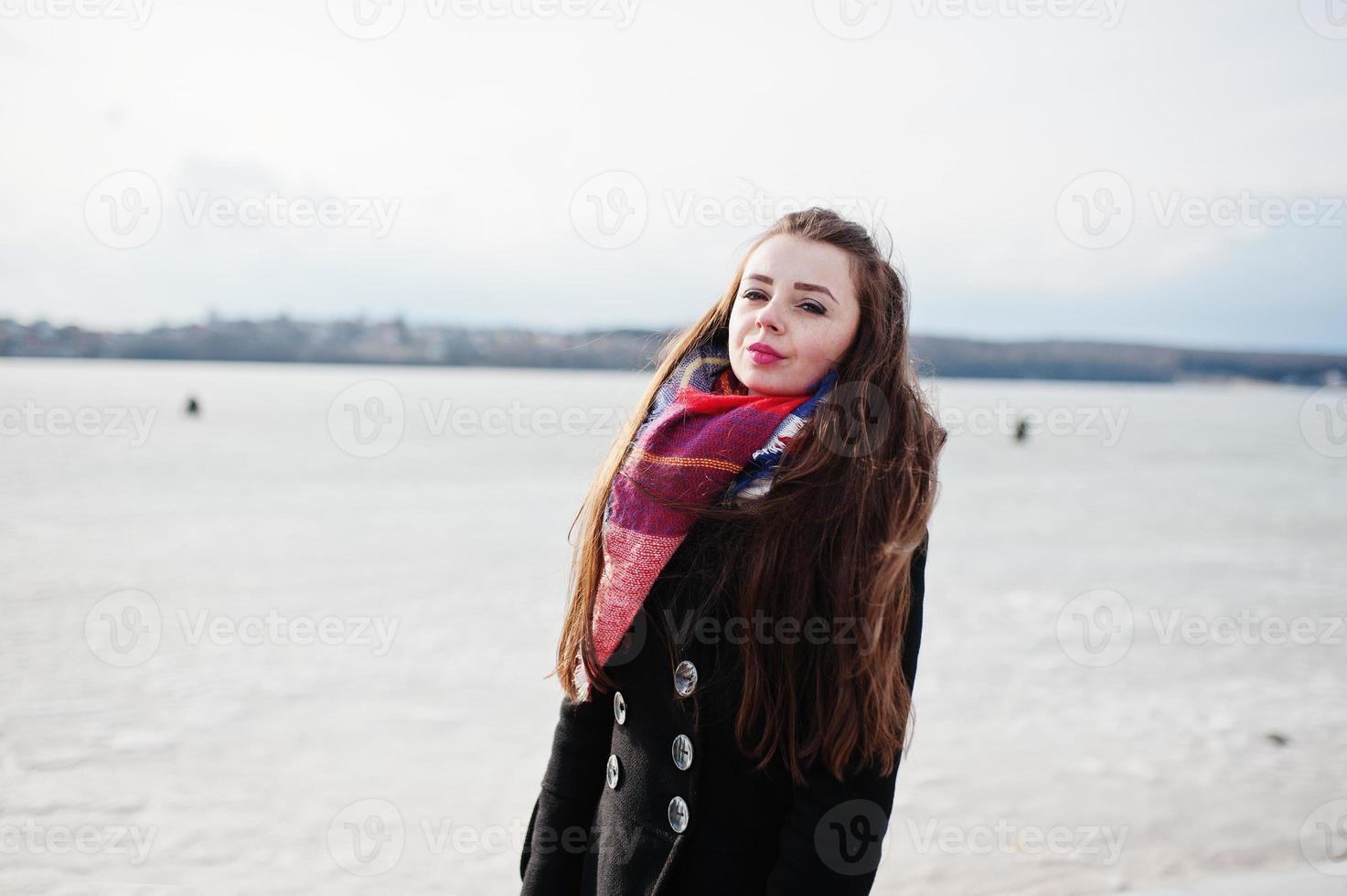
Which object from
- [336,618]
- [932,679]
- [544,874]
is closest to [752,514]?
[544,874]

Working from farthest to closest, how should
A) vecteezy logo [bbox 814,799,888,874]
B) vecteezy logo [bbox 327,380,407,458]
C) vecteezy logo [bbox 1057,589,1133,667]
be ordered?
vecteezy logo [bbox 327,380,407,458], vecteezy logo [bbox 1057,589,1133,667], vecteezy logo [bbox 814,799,888,874]

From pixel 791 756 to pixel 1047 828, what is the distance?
12.9 ft

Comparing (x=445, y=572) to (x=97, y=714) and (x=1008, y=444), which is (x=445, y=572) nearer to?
(x=97, y=714)

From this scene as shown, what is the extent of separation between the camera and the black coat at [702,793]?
151 cm
